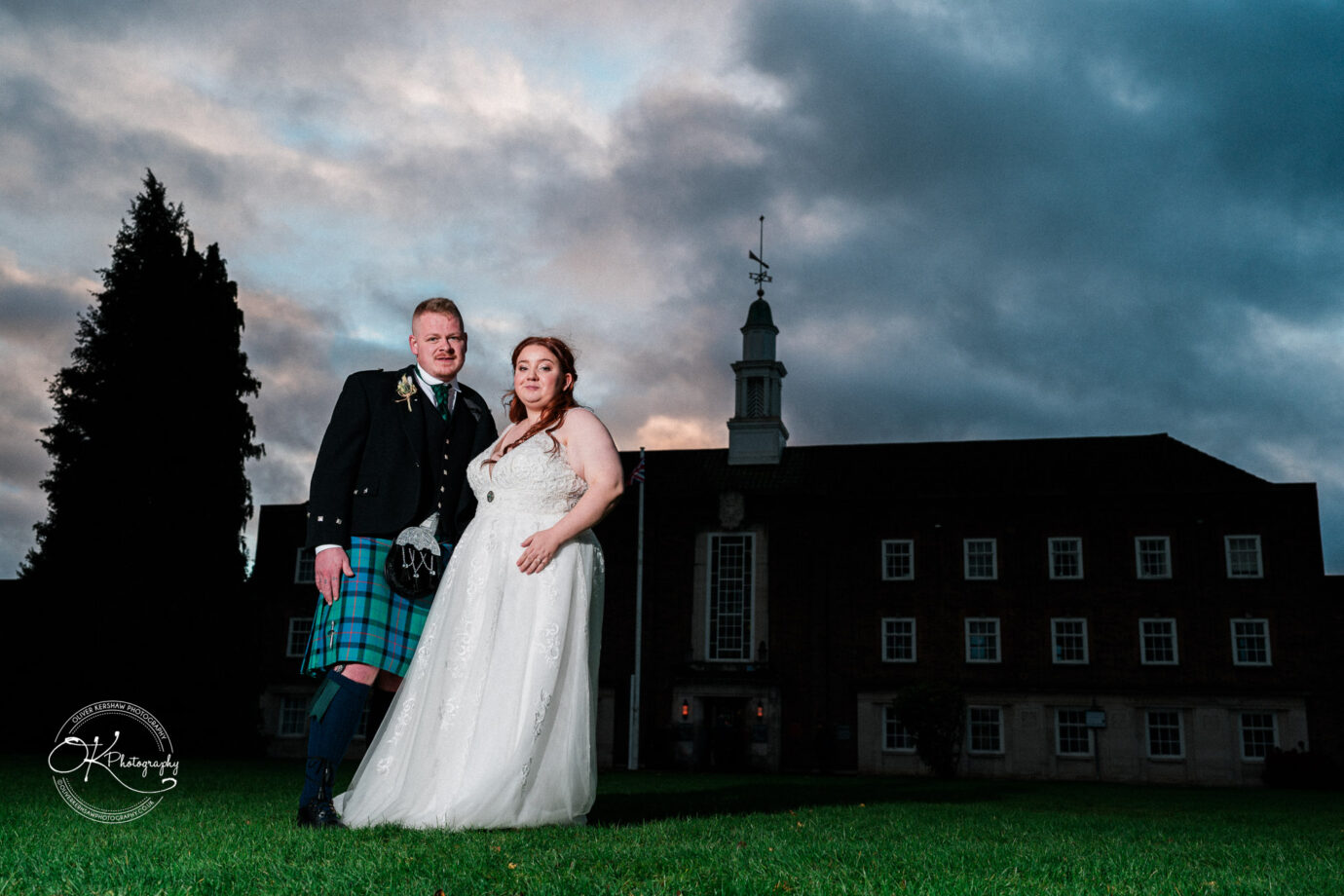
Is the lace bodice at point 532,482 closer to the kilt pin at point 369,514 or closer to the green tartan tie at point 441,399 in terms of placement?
the kilt pin at point 369,514

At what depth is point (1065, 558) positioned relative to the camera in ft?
136

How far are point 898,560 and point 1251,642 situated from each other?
12761 mm

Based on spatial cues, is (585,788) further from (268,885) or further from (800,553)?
(800,553)

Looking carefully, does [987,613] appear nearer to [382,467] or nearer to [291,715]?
[291,715]

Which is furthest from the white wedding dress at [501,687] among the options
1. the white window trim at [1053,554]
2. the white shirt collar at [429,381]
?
the white window trim at [1053,554]

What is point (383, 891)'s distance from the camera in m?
3.30

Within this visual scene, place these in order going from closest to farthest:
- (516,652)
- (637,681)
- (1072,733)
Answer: (516,652)
(637,681)
(1072,733)

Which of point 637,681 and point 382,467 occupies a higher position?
point 382,467

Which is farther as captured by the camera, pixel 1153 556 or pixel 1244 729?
pixel 1153 556

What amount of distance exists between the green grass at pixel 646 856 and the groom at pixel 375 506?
705 mm

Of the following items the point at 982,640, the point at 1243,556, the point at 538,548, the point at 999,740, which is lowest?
the point at 999,740

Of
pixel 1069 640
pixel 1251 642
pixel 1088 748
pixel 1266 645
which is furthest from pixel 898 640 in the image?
pixel 1266 645

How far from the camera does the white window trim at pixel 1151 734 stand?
38562mm

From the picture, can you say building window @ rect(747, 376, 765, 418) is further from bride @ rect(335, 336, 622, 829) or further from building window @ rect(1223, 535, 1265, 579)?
bride @ rect(335, 336, 622, 829)
